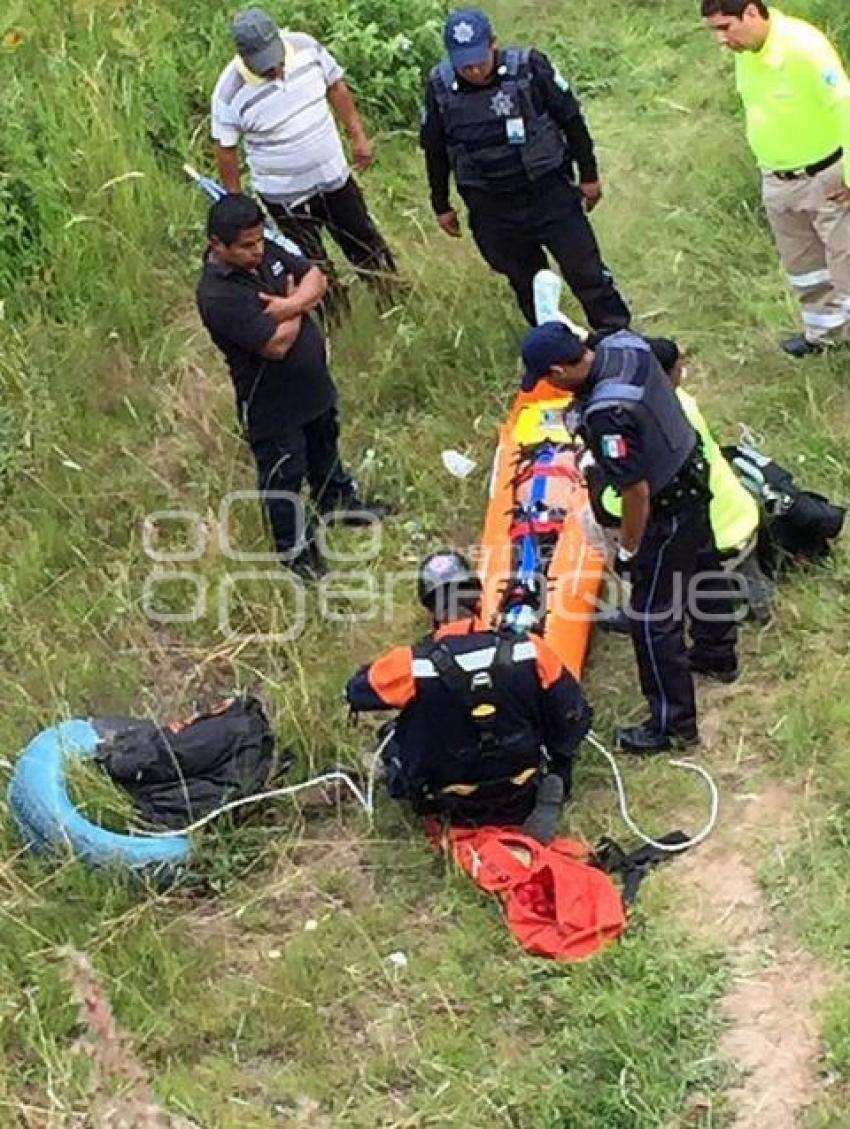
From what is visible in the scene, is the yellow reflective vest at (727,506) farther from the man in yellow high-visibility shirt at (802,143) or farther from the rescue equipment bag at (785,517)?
the man in yellow high-visibility shirt at (802,143)

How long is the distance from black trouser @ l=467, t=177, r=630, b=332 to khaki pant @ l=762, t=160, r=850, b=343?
27.5 inches

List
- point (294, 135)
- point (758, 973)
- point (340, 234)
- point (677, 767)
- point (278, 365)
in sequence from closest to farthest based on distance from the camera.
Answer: point (758, 973)
point (677, 767)
point (278, 365)
point (294, 135)
point (340, 234)

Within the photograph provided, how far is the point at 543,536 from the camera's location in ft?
21.1

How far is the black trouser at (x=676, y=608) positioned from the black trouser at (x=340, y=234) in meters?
2.50

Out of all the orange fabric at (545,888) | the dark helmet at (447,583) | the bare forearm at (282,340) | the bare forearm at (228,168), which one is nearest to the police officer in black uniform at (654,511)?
the dark helmet at (447,583)

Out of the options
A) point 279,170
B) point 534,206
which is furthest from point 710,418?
point 279,170

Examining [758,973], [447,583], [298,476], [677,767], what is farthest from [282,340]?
[758,973]

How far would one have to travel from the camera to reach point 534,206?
7.05 meters

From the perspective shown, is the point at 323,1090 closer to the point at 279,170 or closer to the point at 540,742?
the point at 540,742

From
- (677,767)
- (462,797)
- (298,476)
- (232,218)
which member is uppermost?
(232,218)

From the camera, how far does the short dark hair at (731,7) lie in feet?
20.8

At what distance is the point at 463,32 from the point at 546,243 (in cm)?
96

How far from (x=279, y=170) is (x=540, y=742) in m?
3.08

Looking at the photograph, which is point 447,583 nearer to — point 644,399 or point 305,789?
point 305,789
